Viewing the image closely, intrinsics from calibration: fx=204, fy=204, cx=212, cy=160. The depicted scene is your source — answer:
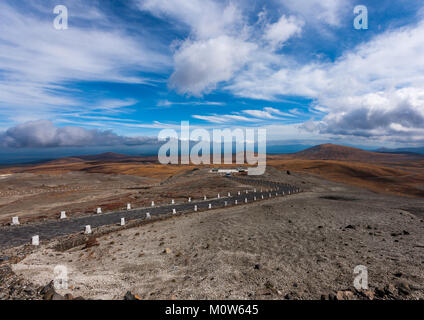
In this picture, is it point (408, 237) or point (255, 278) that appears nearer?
point (255, 278)

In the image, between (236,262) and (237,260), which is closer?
(236,262)
